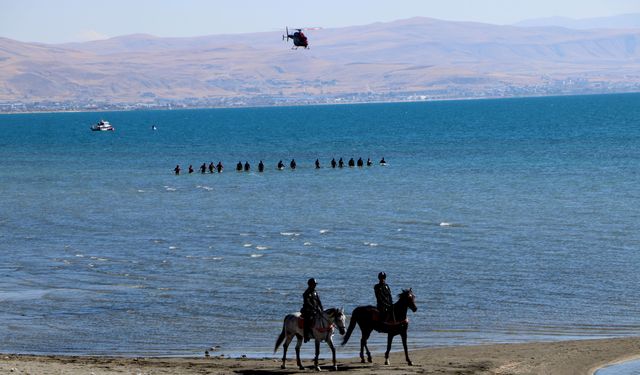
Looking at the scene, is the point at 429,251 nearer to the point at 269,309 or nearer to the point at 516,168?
the point at 269,309

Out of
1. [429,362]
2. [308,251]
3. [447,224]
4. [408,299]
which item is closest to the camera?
[408,299]

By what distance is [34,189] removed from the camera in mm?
89688

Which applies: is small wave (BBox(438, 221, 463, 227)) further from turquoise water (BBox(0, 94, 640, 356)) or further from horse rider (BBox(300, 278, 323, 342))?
horse rider (BBox(300, 278, 323, 342))

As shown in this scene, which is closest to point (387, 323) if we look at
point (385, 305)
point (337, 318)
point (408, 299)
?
point (385, 305)

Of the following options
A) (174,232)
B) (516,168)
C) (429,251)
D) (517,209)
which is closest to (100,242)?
(174,232)

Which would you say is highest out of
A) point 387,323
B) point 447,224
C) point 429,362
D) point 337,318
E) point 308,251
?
point 337,318

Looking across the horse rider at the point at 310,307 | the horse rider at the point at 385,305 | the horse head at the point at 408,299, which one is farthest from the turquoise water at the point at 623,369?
the horse rider at the point at 310,307

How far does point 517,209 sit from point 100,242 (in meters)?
24.4

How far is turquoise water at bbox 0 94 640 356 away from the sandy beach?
1912mm

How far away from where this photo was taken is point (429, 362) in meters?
27.2

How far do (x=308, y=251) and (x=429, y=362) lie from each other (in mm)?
22111

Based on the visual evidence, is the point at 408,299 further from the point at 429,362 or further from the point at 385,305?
the point at 429,362

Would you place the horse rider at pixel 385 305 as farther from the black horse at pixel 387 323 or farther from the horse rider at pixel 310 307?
the horse rider at pixel 310 307

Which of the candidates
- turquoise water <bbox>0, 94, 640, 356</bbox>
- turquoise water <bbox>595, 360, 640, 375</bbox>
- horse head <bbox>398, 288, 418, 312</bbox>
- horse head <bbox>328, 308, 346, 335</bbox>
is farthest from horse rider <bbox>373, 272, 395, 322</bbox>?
turquoise water <bbox>595, 360, 640, 375</bbox>
